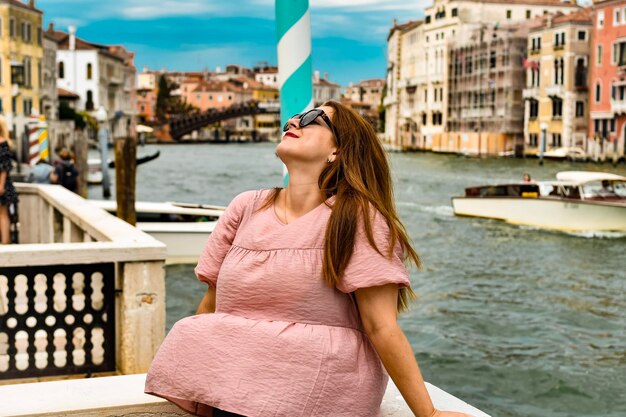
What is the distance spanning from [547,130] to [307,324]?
54.1 meters

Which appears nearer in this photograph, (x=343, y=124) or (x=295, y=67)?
(x=343, y=124)

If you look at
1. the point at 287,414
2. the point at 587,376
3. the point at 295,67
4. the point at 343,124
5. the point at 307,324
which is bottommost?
the point at 587,376

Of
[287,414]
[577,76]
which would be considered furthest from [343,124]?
[577,76]

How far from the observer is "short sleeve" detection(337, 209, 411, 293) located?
1559 millimetres

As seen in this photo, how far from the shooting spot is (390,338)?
5.15ft

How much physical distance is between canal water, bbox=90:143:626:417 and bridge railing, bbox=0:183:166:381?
1.05 meters

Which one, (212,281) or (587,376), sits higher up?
(212,281)

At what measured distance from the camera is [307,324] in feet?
5.24

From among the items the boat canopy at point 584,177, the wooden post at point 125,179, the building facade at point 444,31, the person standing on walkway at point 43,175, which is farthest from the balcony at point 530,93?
the person standing on walkway at point 43,175

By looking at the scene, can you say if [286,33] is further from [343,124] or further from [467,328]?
[467,328]

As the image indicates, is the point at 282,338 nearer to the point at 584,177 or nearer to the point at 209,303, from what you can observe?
the point at 209,303

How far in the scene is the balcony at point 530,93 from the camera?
55500mm

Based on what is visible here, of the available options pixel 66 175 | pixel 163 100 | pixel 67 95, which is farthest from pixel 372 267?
pixel 163 100

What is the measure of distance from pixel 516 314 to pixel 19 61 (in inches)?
1416
